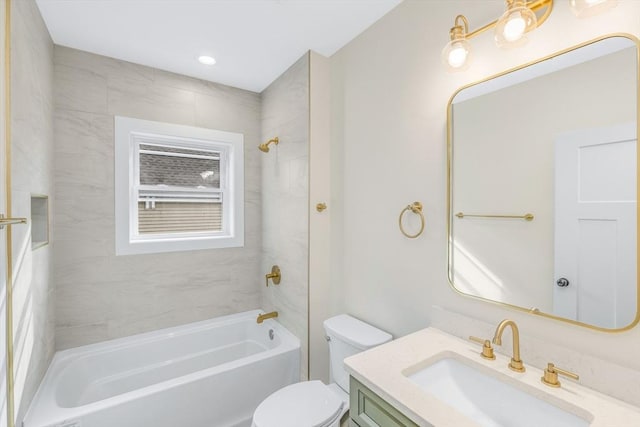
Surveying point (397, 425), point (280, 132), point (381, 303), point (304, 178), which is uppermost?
point (280, 132)

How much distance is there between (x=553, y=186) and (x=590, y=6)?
0.54m

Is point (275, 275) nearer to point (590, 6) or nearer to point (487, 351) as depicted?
point (487, 351)

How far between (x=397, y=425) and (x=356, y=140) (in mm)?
1486

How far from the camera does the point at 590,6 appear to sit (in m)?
0.86

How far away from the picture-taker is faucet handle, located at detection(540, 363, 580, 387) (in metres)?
0.92

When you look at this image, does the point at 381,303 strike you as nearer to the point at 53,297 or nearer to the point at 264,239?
the point at 264,239

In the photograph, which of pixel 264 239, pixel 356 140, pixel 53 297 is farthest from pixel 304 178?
pixel 53 297

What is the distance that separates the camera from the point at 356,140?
1.87m

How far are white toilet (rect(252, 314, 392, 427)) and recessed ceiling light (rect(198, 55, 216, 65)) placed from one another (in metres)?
2.03

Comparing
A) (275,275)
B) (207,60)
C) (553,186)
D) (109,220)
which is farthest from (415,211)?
(109,220)

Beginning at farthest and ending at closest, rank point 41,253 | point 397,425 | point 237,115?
point 237,115 < point 41,253 < point 397,425

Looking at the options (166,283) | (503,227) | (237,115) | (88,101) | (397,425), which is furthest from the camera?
(237,115)

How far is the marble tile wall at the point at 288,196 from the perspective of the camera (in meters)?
2.11

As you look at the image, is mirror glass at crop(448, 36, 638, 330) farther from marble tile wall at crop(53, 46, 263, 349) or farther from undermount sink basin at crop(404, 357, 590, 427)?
marble tile wall at crop(53, 46, 263, 349)
